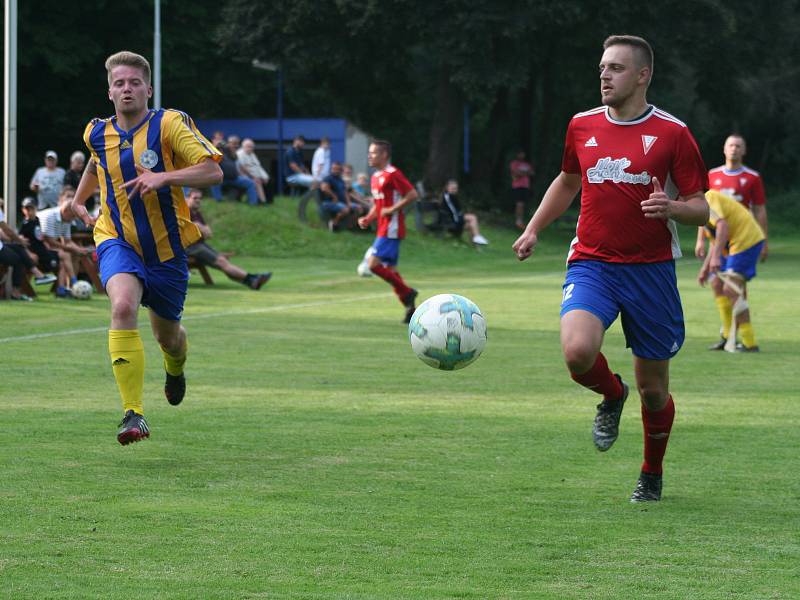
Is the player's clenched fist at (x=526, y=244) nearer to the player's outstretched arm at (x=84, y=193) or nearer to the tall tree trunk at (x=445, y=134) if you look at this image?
the player's outstretched arm at (x=84, y=193)

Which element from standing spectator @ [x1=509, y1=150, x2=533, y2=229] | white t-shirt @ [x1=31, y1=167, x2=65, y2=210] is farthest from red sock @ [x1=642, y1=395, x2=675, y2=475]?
standing spectator @ [x1=509, y1=150, x2=533, y2=229]

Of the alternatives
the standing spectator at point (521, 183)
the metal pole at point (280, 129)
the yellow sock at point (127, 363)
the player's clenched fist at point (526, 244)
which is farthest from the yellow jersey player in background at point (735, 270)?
the metal pole at point (280, 129)

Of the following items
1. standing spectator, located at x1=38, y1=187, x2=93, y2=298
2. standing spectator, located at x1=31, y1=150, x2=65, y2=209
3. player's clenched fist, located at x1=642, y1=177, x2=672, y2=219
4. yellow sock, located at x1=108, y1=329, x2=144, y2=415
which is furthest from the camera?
standing spectator, located at x1=31, y1=150, x2=65, y2=209

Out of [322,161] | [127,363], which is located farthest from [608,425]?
[322,161]

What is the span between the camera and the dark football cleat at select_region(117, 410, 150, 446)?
744 cm

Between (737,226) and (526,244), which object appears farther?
(737,226)

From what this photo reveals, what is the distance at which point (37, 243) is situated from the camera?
2005 centimetres

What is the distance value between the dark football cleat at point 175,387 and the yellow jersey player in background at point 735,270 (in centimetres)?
658

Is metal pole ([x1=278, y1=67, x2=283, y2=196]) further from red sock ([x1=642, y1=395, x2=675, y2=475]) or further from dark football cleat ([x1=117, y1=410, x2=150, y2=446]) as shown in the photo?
red sock ([x1=642, y1=395, x2=675, y2=475])

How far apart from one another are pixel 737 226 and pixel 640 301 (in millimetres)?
7932

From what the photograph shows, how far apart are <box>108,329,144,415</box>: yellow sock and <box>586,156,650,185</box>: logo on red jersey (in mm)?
2665

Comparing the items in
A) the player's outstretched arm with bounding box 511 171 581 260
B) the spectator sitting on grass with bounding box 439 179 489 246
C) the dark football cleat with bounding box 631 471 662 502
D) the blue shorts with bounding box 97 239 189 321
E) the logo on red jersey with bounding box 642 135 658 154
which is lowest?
the spectator sitting on grass with bounding box 439 179 489 246

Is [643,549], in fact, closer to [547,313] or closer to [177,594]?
[177,594]

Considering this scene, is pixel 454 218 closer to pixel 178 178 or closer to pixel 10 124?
pixel 10 124
